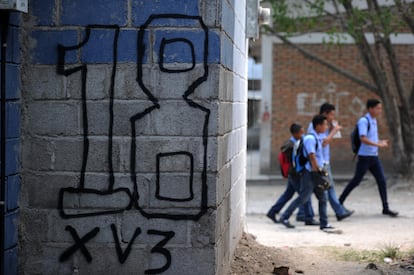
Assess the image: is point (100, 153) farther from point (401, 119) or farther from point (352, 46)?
point (352, 46)

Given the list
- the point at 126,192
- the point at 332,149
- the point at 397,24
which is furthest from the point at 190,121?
the point at 332,149

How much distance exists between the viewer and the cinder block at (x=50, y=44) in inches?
218

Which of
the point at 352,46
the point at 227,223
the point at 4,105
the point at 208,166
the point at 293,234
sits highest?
the point at 352,46

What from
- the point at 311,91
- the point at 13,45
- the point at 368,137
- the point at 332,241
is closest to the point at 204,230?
the point at 13,45

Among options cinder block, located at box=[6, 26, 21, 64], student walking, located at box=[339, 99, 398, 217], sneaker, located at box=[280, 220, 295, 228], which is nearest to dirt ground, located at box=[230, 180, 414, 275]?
sneaker, located at box=[280, 220, 295, 228]

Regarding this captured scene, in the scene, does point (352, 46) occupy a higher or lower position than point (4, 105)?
higher

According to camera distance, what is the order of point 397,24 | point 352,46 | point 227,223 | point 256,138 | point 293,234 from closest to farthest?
point 227,223 < point 293,234 < point 397,24 < point 352,46 < point 256,138

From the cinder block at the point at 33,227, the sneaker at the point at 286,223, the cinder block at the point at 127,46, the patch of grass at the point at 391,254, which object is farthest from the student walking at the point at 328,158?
the cinder block at the point at 33,227

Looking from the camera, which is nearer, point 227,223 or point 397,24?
point 227,223

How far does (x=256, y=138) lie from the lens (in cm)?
2992

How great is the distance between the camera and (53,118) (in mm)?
5566

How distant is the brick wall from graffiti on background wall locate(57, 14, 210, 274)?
15665mm

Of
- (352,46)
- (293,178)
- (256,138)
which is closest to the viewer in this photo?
(293,178)

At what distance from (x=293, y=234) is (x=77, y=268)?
19.5 feet
